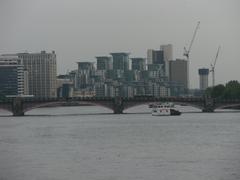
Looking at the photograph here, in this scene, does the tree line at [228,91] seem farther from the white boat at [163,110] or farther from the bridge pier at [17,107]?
the bridge pier at [17,107]

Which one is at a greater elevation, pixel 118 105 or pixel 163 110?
pixel 118 105

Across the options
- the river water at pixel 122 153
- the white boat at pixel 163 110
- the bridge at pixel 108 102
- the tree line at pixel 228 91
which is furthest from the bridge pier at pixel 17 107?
the tree line at pixel 228 91

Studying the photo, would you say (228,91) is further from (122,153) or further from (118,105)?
(122,153)

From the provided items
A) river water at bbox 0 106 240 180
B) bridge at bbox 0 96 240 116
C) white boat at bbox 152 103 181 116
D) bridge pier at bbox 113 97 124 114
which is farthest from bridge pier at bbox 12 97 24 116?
river water at bbox 0 106 240 180

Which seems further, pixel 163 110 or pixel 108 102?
pixel 108 102

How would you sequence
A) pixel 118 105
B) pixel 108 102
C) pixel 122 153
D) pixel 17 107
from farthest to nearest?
pixel 108 102
pixel 118 105
pixel 17 107
pixel 122 153

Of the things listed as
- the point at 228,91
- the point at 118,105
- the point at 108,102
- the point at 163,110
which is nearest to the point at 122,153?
the point at 163,110

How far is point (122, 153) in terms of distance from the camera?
45000 mm

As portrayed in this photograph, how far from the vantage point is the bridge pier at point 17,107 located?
323 feet

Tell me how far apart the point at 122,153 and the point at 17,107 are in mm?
55226

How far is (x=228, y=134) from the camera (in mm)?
57906

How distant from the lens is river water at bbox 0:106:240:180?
3606 centimetres

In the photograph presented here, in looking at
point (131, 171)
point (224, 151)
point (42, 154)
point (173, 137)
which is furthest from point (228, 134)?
point (131, 171)

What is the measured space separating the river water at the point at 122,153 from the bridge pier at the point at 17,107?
104ft
